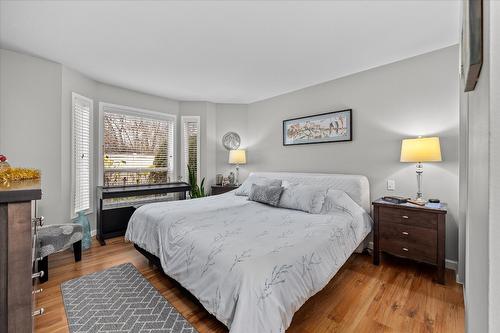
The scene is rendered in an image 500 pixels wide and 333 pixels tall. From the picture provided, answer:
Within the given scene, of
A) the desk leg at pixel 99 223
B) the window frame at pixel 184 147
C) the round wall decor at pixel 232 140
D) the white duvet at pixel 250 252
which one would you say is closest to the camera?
the white duvet at pixel 250 252

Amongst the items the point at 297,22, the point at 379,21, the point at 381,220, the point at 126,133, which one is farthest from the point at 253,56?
the point at 126,133

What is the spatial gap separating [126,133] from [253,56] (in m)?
2.73

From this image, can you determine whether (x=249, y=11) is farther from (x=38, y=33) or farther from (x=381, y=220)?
(x=381, y=220)

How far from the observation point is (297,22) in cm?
206

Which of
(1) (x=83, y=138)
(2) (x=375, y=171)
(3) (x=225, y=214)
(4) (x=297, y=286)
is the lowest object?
(4) (x=297, y=286)

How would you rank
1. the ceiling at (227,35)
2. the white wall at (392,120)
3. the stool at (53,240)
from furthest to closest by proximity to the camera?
the white wall at (392,120)
the stool at (53,240)
the ceiling at (227,35)

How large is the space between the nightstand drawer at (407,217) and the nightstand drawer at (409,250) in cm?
22

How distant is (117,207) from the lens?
3750 mm

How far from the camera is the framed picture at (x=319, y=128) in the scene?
3273 millimetres

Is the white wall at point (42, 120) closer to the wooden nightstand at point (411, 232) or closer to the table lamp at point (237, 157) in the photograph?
the table lamp at point (237, 157)

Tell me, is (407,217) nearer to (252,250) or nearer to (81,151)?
(252,250)

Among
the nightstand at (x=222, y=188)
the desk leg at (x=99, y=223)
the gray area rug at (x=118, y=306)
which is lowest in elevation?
the gray area rug at (x=118, y=306)

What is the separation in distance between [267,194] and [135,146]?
9.10ft

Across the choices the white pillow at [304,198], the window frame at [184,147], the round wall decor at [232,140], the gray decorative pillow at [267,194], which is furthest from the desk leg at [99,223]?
the white pillow at [304,198]
